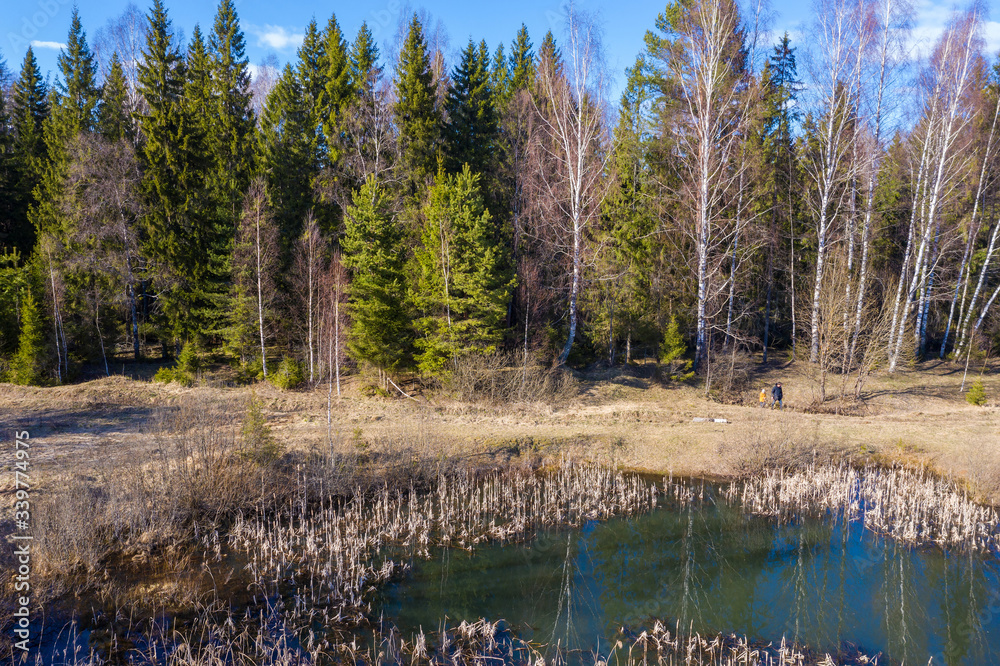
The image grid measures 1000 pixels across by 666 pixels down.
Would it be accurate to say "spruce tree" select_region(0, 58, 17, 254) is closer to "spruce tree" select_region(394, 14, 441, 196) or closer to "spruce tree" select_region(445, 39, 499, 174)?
"spruce tree" select_region(394, 14, 441, 196)

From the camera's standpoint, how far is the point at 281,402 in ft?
72.4

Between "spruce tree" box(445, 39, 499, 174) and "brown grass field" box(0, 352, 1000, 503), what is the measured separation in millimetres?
13761

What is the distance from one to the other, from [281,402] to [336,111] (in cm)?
1728

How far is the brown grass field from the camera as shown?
15.1m

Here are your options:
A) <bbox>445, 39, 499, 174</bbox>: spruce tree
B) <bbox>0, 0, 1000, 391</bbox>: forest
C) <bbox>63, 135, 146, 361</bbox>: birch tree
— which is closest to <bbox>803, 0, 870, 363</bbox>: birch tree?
<bbox>0, 0, 1000, 391</bbox>: forest

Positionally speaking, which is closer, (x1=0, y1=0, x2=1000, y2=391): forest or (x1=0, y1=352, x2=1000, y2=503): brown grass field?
(x1=0, y1=352, x2=1000, y2=503): brown grass field

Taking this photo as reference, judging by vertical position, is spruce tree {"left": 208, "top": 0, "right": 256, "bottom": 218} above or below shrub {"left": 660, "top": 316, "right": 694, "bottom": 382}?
above

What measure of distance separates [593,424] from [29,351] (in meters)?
22.8

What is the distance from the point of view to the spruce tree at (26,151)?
2925cm

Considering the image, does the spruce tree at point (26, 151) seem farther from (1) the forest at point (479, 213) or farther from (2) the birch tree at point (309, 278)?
(2) the birch tree at point (309, 278)

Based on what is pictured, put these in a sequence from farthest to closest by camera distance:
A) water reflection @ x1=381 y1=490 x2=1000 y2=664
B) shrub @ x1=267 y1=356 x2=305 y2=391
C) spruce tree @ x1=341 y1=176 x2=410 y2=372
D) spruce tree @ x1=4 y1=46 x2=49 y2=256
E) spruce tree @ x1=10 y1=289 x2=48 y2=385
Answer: spruce tree @ x1=4 y1=46 x2=49 y2=256, shrub @ x1=267 y1=356 x2=305 y2=391, spruce tree @ x1=341 y1=176 x2=410 y2=372, spruce tree @ x1=10 y1=289 x2=48 y2=385, water reflection @ x1=381 y1=490 x2=1000 y2=664

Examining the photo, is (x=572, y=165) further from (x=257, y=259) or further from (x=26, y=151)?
(x=26, y=151)

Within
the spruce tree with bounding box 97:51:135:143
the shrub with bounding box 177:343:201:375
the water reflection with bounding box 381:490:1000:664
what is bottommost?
the water reflection with bounding box 381:490:1000:664

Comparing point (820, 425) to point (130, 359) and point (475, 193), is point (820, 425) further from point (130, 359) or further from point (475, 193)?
point (130, 359)
